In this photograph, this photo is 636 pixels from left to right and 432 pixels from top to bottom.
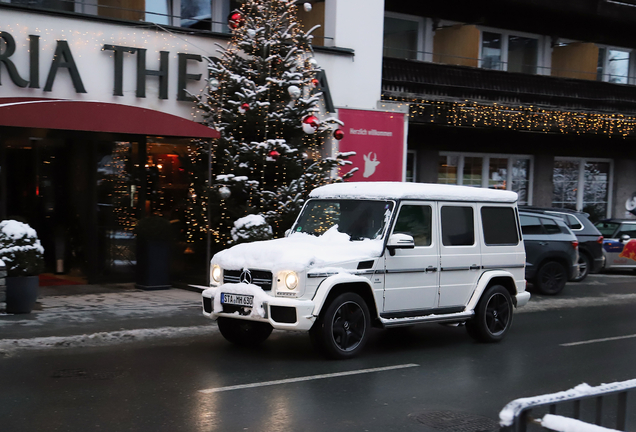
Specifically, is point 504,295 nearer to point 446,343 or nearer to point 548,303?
point 446,343

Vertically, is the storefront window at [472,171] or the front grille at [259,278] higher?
the storefront window at [472,171]

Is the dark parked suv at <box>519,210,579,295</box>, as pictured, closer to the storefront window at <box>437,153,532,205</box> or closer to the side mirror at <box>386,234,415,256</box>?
the storefront window at <box>437,153,532,205</box>

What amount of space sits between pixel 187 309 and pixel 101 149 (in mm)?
4255

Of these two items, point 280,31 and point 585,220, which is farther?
point 585,220

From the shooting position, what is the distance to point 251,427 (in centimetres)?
564

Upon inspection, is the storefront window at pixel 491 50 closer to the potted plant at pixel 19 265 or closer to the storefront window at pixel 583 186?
the storefront window at pixel 583 186

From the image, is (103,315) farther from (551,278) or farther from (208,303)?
(551,278)

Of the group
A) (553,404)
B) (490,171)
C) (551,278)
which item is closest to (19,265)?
(553,404)

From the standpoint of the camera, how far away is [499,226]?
1011 cm

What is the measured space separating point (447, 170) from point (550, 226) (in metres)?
6.86

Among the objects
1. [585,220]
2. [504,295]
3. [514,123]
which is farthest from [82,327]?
[514,123]

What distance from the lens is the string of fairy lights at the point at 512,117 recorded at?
1930cm

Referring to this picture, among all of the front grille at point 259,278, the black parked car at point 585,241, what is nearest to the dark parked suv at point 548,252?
the black parked car at point 585,241

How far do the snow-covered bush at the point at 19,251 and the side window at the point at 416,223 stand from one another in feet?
17.8
